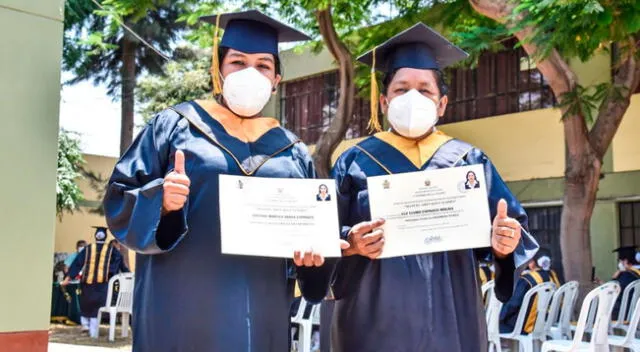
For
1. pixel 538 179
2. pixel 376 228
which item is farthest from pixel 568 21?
pixel 538 179

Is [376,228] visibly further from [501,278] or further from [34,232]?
[34,232]

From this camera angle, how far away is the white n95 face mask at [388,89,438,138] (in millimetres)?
3086

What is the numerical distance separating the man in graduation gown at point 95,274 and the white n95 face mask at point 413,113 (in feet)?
33.9

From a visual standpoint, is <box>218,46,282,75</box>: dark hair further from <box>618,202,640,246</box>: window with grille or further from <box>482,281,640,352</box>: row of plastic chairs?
<box>618,202,640,246</box>: window with grille

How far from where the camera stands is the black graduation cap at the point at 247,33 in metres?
2.88

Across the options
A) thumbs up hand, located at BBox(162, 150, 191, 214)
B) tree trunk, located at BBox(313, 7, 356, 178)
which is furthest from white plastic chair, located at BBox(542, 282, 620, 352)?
tree trunk, located at BBox(313, 7, 356, 178)

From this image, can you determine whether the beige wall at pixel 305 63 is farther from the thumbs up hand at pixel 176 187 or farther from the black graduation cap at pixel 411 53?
the thumbs up hand at pixel 176 187

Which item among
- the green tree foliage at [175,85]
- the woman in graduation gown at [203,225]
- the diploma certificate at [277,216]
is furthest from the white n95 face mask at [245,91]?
the green tree foliage at [175,85]

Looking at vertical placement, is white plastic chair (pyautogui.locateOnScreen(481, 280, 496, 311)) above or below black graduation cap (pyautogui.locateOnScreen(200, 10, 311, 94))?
below

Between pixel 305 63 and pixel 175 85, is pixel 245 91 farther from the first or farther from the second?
pixel 305 63

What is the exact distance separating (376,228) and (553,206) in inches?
527

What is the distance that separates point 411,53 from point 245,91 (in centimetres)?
88

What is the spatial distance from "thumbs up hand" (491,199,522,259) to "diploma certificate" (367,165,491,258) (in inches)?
1.4

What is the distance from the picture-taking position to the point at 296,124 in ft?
66.1
